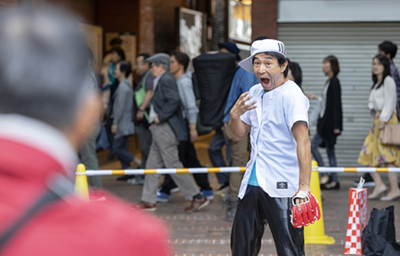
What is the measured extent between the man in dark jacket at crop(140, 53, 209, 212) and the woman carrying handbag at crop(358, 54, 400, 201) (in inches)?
105

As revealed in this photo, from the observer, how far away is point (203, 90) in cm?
770

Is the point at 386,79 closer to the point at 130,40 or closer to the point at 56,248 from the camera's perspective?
the point at 56,248

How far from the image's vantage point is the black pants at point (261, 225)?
3760mm

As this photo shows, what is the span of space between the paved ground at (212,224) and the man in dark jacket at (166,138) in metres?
0.23

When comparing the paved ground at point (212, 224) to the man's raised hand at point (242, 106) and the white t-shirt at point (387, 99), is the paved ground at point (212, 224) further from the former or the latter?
the man's raised hand at point (242, 106)

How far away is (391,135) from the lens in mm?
8133

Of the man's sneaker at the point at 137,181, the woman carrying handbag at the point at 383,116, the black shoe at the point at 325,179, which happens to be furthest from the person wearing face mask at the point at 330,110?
the man's sneaker at the point at 137,181

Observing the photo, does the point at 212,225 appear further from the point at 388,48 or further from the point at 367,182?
the point at 388,48

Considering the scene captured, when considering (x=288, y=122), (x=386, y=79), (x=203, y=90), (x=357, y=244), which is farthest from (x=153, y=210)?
(x=288, y=122)

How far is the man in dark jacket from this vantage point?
7605mm

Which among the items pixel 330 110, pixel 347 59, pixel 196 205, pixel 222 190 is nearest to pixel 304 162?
pixel 196 205

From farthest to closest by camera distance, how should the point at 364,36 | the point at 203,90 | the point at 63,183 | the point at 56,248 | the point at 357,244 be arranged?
the point at 364,36, the point at 203,90, the point at 357,244, the point at 63,183, the point at 56,248

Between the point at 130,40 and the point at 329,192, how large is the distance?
8478 mm

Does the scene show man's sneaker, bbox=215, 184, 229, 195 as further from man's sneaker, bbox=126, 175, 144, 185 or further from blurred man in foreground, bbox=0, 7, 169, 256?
blurred man in foreground, bbox=0, 7, 169, 256
